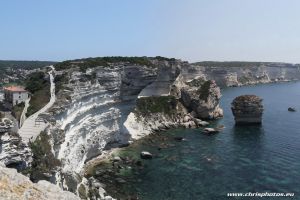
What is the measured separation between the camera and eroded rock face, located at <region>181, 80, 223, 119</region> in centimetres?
10175

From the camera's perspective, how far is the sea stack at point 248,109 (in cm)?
9331

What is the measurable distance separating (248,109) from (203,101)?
13.3 meters

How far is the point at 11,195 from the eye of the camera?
13.2 meters

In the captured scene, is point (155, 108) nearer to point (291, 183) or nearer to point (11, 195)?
point (291, 183)

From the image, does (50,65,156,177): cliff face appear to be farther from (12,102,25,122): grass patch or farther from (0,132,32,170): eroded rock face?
(0,132,32,170): eroded rock face

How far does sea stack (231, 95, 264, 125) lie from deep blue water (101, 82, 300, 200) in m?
4.03

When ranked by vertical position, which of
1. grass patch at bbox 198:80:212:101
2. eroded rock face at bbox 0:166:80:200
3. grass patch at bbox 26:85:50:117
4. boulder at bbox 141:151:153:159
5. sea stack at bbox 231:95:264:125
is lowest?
boulder at bbox 141:151:153:159

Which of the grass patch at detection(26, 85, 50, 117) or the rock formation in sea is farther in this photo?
the grass patch at detection(26, 85, 50, 117)

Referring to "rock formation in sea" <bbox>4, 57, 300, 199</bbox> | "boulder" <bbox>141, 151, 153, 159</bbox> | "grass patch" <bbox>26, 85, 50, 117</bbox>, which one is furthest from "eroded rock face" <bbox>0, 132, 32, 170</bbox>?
"boulder" <bbox>141, 151, 153, 159</bbox>

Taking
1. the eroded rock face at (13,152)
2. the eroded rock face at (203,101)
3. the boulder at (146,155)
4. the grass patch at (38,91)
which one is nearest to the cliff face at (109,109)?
the eroded rock face at (203,101)

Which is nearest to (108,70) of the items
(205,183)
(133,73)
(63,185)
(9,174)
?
(133,73)

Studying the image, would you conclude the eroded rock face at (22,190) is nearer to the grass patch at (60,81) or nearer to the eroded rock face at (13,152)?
the eroded rock face at (13,152)

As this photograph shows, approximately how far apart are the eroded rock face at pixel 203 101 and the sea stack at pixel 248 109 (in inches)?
364

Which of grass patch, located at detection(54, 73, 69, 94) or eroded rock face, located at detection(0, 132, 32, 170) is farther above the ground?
grass patch, located at detection(54, 73, 69, 94)
